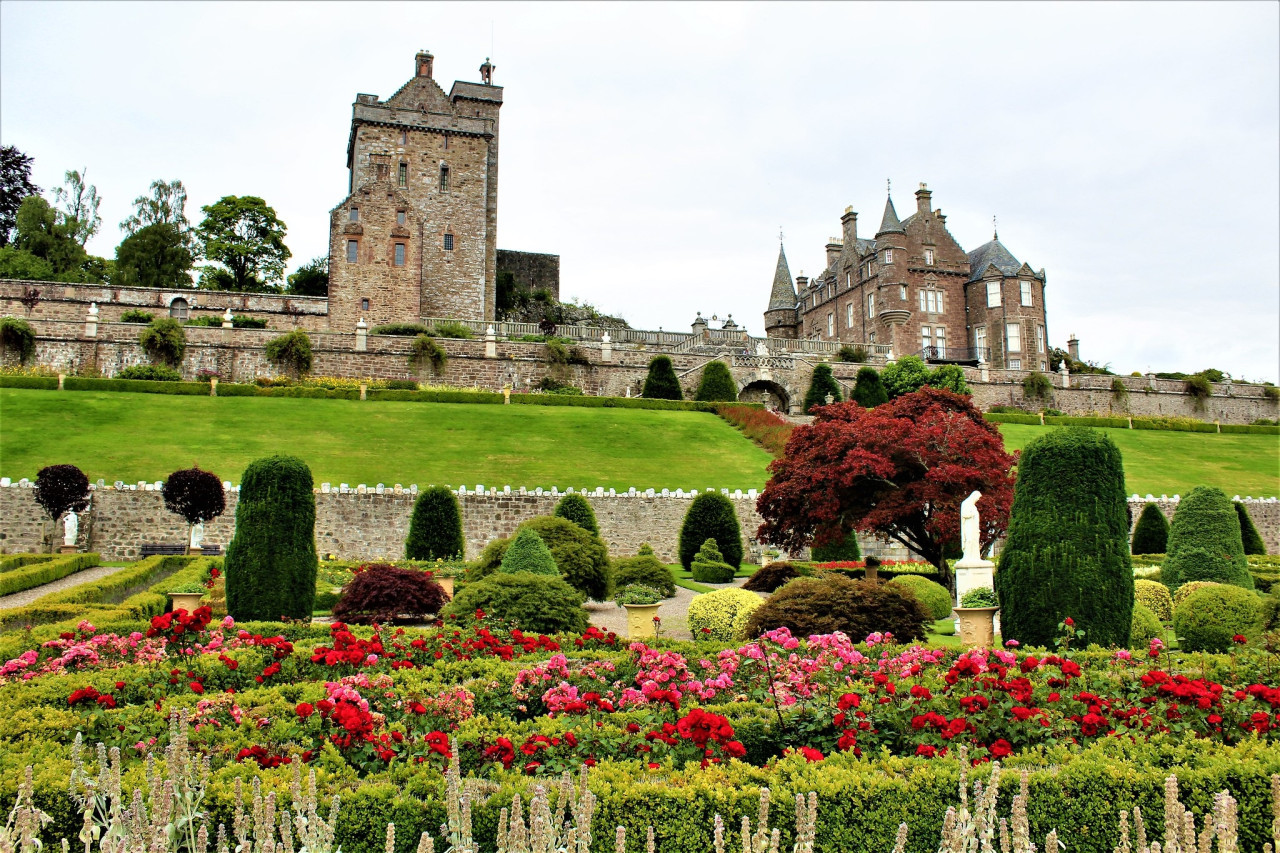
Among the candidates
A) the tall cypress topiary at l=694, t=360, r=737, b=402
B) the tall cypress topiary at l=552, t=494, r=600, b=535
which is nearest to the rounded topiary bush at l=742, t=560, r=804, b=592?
the tall cypress topiary at l=552, t=494, r=600, b=535

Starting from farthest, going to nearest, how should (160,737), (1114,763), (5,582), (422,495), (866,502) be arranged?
(422,495)
(866,502)
(5,582)
(160,737)
(1114,763)

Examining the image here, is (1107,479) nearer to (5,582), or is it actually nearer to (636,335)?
(5,582)

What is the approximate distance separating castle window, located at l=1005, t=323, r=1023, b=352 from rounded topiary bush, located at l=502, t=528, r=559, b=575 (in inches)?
1905

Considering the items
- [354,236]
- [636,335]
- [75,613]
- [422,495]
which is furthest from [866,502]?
[354,236]

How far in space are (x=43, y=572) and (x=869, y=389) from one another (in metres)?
35.4

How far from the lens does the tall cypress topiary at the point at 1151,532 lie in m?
25.9

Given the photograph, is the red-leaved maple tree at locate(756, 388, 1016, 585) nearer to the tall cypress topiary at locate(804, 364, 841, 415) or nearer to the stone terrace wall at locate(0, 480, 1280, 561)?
the stone terrace wall at locate(0, 480, 1280, 561)

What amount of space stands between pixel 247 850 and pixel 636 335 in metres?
43.2

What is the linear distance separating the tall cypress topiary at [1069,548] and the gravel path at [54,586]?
14504 millimetres

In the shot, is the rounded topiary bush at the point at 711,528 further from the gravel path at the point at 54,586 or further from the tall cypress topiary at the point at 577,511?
the gravel path at the point at 54,586

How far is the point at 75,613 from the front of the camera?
38.9 feet

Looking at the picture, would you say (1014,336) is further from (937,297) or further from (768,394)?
(768,394)

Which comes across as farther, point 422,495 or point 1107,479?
point 422,495

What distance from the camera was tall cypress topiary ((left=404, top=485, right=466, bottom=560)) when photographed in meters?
21.2
